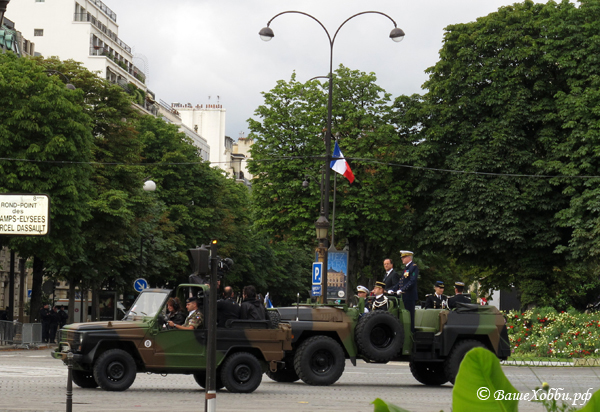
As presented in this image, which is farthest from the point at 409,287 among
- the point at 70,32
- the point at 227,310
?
the point at 70,32

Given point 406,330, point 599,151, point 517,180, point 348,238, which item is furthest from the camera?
point 348,238

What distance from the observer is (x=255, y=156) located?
48281 mm

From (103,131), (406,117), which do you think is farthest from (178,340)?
(103,131)

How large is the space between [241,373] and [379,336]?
9.14ft

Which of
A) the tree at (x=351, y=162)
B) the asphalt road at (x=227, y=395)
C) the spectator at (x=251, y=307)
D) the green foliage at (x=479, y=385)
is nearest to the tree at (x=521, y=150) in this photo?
the tree at (x=351, y=162)

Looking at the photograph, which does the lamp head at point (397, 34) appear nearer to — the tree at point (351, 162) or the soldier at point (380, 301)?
the tree at point (351, 162)

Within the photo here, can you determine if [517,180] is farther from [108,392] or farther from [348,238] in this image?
[108,392]

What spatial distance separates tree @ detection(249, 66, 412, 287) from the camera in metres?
44.7

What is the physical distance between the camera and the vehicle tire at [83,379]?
16.3 metres

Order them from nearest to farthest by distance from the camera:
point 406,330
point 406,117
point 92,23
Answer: point 406,330
point 406,117
point 92,23

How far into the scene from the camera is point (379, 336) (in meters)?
17.4

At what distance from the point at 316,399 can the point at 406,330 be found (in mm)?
3276

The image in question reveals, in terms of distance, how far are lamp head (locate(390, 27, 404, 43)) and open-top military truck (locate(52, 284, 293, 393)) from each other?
18.9 metres

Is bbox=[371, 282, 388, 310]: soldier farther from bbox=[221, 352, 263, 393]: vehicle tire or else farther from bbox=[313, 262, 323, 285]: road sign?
bbox=[313, 262, 323, 285]: road sign
